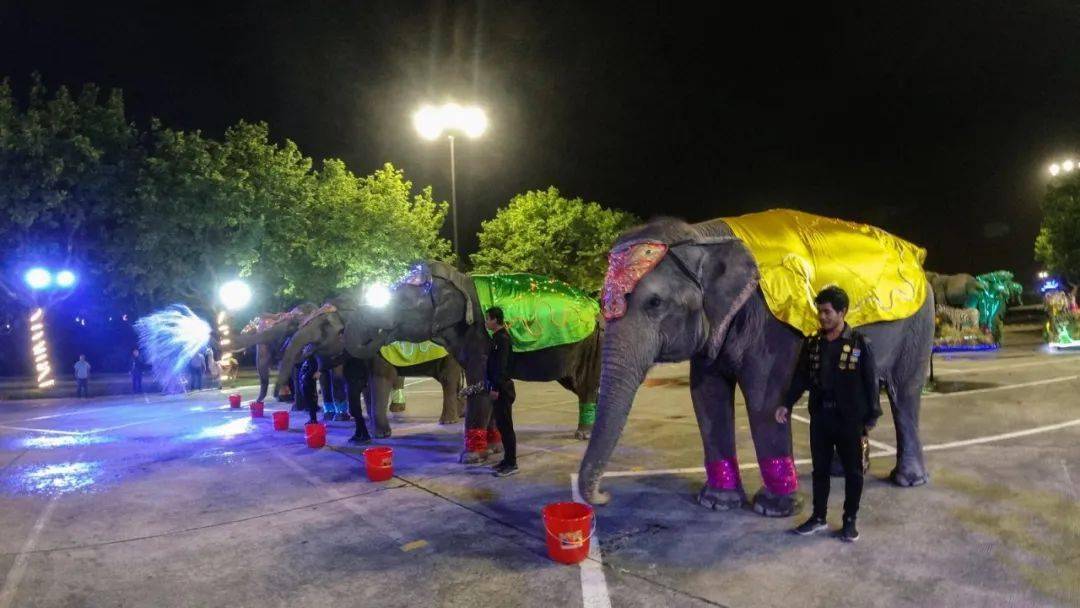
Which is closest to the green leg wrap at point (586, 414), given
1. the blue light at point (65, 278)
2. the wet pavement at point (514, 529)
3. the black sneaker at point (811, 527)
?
the wet pavement at point (514, 529)

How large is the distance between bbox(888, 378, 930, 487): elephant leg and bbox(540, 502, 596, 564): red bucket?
345 cm

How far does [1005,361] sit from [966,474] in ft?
44.9

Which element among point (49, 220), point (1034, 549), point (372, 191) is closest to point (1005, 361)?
point (1034, 549)

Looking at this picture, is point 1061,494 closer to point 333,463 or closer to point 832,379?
point 832,379

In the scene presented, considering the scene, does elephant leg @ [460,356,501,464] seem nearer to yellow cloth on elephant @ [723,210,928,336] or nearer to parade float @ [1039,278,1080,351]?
yellow cloth on elephant @ [723,210,928,336]

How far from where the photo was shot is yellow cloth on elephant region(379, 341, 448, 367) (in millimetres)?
10750

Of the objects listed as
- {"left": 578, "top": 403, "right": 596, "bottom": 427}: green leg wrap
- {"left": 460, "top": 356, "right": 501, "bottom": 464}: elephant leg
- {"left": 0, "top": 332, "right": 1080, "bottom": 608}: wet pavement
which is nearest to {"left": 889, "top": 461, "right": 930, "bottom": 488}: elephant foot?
{"left": 0, "top": 332, "right": 1080, "bottom": 608}: wet pavement

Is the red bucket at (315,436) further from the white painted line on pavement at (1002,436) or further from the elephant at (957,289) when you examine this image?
the elephant at (957,289)

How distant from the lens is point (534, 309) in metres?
8.73

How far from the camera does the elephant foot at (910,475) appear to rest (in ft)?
20.1

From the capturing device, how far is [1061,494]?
561cm

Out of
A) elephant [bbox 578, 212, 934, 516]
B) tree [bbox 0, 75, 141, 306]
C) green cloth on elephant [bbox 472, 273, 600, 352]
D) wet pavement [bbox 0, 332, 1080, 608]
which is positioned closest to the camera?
wet pavement [bbox 0, 332, 1080, 608]

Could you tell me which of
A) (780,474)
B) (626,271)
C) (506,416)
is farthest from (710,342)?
(506,416)

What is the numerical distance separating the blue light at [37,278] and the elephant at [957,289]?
2629cm
